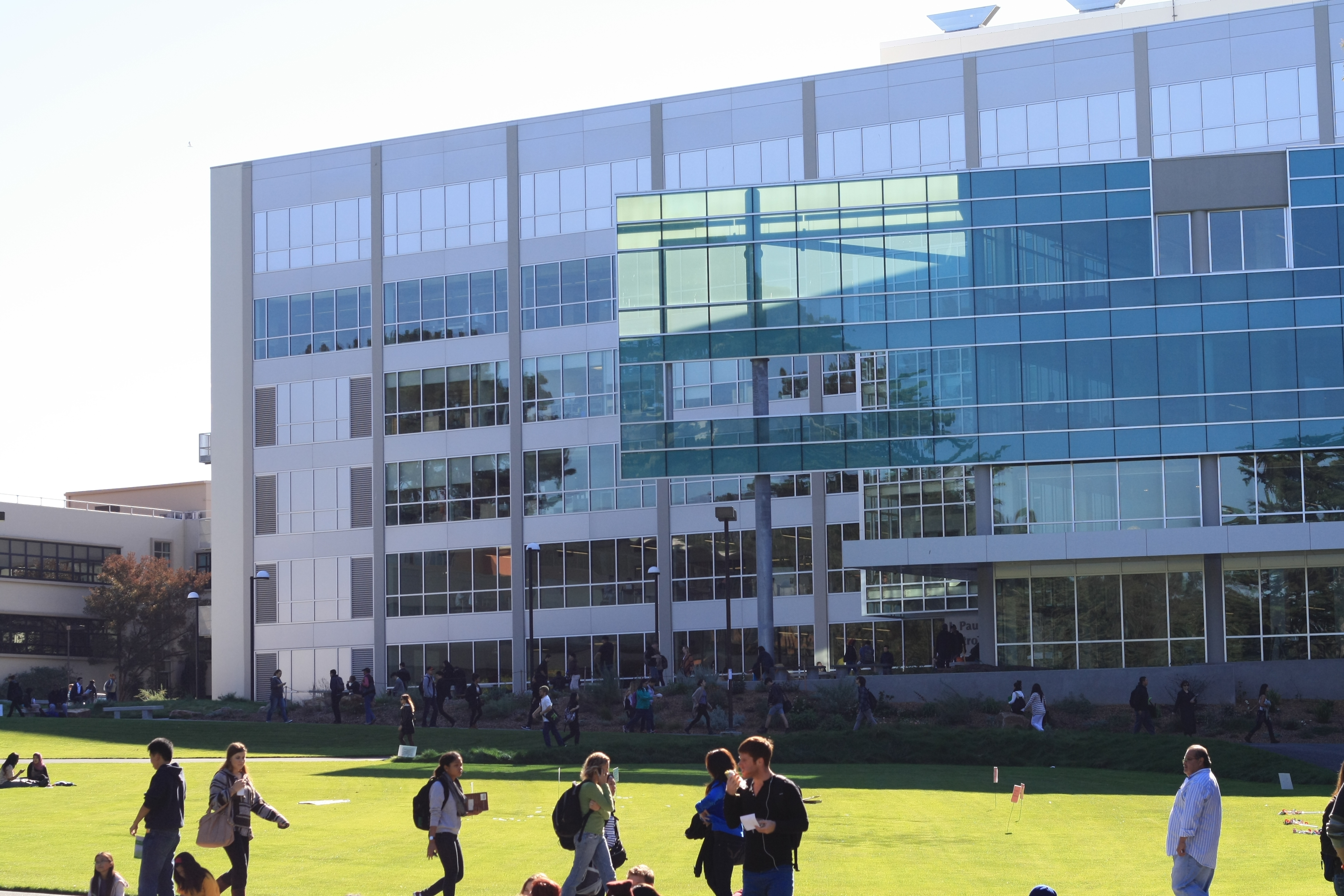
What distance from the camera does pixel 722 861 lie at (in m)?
12.4

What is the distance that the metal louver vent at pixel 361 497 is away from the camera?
63594 mm

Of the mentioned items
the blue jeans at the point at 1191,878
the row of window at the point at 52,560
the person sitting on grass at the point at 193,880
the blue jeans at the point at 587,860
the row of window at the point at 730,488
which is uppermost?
the row of window at the point at 730,488

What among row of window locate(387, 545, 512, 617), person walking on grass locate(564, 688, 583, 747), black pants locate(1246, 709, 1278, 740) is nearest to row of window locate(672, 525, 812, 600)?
row of window locate(387, 545, 512, 617)

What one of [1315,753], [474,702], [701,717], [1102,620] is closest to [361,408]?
[474,702]

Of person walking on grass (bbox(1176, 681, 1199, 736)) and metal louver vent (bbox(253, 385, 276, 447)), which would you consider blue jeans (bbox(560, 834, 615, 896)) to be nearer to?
person walking on grass (bbox(1176, 681, 1199, 736))

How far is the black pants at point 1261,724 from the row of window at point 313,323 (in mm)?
39619

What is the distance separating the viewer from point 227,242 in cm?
6675

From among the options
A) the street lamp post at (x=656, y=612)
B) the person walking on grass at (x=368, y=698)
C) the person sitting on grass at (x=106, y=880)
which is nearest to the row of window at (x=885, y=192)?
the street lamp post at (x=656, y=612)

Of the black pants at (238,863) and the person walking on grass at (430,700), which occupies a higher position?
the black pants at (238,863)

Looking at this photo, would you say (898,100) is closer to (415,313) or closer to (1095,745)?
(415,313)

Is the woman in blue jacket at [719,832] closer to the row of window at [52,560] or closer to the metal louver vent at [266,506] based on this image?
the metal louver vent at [266,506]

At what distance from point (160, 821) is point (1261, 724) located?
28703 millimetres

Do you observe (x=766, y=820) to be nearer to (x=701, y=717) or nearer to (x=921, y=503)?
(x=701, y=717)

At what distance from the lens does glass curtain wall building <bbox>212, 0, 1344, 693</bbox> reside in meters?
46.2
